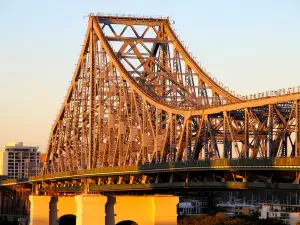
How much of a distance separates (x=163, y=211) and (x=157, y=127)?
894 centimetres

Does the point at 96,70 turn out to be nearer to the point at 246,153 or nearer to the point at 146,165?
the point at 146,165

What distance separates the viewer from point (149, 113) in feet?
326

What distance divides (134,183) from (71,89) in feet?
132

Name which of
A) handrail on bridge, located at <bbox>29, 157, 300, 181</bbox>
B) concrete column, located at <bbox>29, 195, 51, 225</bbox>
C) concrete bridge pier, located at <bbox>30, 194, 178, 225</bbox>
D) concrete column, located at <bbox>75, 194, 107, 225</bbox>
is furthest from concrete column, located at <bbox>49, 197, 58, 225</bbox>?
concrete column, located at <bbox>75, 194, 107, 225</bbox>

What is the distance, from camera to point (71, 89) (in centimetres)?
13112

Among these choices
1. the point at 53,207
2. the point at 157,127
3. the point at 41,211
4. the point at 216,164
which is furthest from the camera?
the point at 53,207

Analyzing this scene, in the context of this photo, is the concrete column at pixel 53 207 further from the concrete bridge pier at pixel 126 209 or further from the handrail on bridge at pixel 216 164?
the handrail on bridge at pixel 216 164

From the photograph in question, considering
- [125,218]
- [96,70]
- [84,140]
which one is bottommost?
[125,218]

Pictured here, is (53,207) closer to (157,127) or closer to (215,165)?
(157,127)

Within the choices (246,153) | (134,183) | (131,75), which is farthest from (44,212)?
(246,153)

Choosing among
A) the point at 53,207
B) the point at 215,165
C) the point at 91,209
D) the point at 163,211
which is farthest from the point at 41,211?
the point at 215,165

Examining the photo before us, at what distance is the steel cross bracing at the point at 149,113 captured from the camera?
7650cm

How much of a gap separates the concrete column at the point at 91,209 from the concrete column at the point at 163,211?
15.7 ft

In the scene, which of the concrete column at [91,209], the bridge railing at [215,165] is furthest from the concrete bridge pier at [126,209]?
the bridge railing at [215,165]
